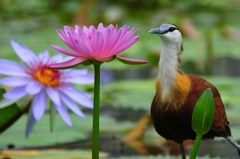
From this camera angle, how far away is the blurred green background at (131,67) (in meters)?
2.32

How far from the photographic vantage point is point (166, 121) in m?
1.63

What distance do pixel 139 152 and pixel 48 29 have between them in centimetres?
310

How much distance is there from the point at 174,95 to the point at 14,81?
1.88 feet

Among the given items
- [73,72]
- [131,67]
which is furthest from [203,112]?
[131,67]

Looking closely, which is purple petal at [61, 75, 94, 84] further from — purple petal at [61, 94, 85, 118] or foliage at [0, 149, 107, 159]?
foliage at [0, 149, 107, 159]

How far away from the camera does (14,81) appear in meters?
2.03

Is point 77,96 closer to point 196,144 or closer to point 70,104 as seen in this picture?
point 70,104

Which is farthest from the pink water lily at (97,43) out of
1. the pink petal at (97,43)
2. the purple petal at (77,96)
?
the purple petal at (77,96)

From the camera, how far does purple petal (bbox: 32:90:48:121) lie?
197 centimetres

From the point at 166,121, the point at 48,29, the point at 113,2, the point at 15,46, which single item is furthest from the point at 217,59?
the point at 166,121

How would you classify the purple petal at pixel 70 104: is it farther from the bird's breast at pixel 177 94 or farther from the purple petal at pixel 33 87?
the bird's breast at pixel 177 94

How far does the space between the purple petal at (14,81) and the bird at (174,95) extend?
1.63 feet

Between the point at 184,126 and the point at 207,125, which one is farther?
the point at 184,126

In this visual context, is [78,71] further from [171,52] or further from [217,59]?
[217,59]
